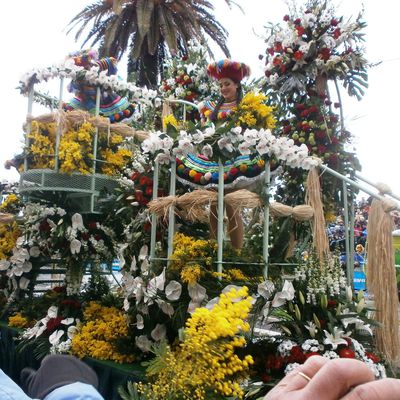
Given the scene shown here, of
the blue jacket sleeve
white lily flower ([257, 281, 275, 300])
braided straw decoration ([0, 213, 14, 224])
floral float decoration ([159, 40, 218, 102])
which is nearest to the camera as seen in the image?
the blue jacket sleeve

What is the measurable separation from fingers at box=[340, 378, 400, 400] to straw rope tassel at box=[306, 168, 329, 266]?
2711 mm

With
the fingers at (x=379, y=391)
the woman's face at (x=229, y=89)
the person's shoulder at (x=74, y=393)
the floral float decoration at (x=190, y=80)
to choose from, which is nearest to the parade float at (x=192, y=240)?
the woman's face at (x=229, y=89)

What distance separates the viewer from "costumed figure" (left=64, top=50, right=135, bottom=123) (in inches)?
198

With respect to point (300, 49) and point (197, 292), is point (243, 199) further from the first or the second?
point (300, 49)

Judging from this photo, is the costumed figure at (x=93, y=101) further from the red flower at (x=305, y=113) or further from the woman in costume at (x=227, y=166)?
the red flower at (x=305, y=113)

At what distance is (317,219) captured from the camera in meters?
3.63

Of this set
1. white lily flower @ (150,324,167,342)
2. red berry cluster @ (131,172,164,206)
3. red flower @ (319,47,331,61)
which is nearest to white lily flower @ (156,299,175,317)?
white lily flower @ (150,324,167,342)

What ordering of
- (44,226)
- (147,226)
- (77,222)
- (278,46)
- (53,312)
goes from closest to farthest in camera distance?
(147,226) → (53,312) → (77,222) → (44,226) → (278,46)

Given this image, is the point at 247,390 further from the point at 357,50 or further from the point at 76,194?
the point at 357,50

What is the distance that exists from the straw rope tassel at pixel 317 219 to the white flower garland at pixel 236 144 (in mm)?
422

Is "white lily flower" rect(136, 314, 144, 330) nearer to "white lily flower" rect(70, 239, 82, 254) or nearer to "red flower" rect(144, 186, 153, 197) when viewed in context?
"red flower" rect(144, 186, 153, 197)

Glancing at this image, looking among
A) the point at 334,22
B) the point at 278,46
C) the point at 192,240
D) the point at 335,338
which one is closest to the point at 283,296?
the point at 335,338

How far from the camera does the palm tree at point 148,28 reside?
35.1 feet

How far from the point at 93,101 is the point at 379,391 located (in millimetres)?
4805
